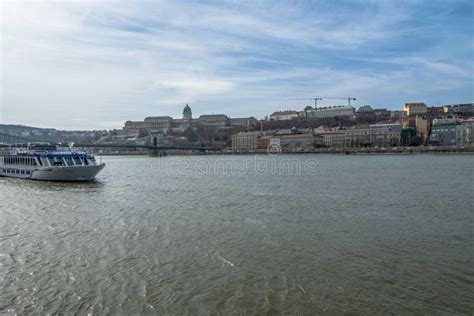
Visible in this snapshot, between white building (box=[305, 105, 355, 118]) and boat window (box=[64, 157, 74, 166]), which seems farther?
white building (box=[305, 105, 355, 118])

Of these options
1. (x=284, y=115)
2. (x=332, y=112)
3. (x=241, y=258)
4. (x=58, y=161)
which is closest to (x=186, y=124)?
(x=284, y=115)

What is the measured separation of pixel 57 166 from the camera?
91.7ft

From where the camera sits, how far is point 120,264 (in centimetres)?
825

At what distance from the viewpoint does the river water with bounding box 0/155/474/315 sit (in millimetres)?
6289

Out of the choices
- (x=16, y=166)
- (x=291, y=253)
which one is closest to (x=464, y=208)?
(x=291, y=253)

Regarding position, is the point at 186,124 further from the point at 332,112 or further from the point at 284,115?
the point at 332,112

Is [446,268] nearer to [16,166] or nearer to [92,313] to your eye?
[92,313]

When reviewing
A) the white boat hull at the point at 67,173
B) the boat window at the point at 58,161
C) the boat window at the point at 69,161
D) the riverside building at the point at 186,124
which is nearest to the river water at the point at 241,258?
the white boat hull at the point at 67,173

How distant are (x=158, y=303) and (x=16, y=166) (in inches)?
1258

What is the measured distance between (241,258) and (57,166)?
2316cm

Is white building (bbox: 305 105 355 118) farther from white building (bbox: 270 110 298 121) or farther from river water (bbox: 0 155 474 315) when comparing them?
river water (bbox: 0 155 474 315)

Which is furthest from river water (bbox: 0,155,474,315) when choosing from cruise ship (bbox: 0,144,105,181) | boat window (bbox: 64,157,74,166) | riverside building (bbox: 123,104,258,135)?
riverside building (bbox: 123,104,258,135)

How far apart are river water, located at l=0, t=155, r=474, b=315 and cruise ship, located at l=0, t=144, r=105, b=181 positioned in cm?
1221

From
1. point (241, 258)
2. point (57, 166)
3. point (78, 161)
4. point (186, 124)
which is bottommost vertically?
point (241, 258)
